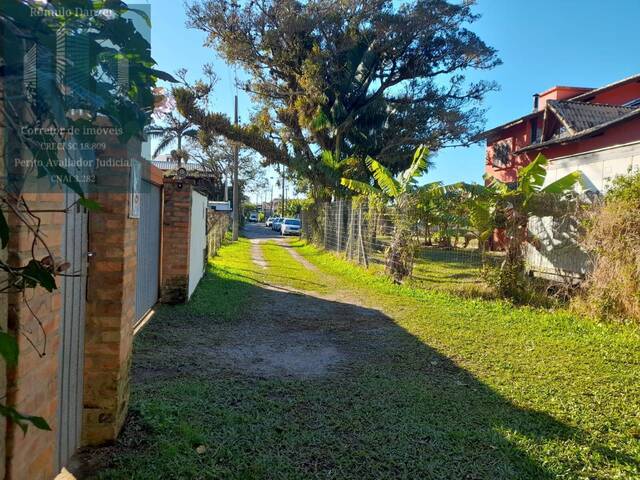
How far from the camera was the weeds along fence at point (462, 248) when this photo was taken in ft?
30.5

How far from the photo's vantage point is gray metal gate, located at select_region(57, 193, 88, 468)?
2.59m

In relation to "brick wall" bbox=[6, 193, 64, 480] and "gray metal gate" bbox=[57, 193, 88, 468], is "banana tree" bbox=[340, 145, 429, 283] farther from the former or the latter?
"brick wall" bbox=[6, 193, 64, 480]

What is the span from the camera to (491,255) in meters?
9.66

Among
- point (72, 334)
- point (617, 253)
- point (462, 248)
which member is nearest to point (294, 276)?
point (462, 248)

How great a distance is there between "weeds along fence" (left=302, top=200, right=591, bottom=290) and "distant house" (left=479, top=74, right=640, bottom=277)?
23mm

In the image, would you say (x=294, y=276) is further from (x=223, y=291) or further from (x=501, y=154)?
(x=501, y=154)

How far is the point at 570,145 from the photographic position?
685 inches

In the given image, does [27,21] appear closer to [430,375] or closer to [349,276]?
[430,375]

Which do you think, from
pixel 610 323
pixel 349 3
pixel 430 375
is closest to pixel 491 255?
pixel 610 323

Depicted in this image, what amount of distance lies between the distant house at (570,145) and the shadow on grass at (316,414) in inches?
204

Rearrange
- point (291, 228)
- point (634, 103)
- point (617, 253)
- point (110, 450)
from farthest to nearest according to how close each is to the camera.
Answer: point (291, 228), point (634, 103), point (617, 253), point (110, 450)

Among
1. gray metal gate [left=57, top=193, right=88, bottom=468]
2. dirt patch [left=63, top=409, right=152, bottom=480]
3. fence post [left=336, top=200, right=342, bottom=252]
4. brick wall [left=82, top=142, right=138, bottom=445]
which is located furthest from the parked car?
gray metal gate [left=57, top=193, right=88, bottom=468]

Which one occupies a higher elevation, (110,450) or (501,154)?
(501,154)

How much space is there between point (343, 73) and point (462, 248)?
13823 mm
